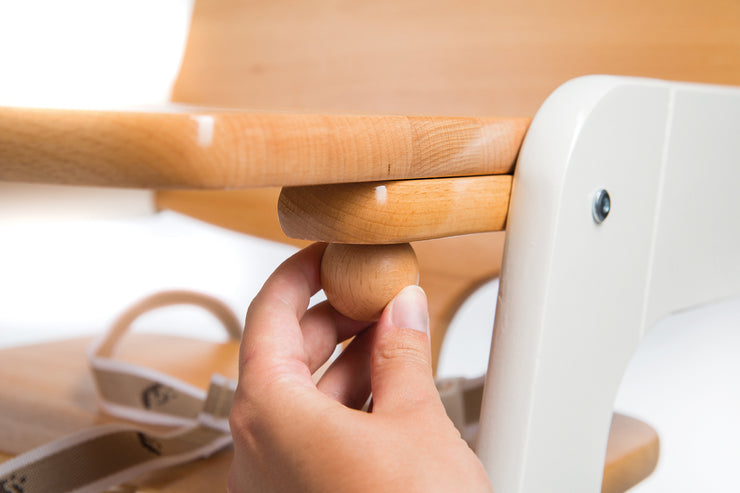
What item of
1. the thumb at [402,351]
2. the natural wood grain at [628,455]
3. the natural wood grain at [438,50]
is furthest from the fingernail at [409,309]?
the natural wood grain at [438,50]

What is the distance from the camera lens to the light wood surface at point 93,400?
43 centimetres

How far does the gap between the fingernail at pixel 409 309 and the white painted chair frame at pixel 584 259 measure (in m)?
0.03

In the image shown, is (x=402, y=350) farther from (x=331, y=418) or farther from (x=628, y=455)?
(x=628, y=455)

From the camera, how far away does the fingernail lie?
0.93ft

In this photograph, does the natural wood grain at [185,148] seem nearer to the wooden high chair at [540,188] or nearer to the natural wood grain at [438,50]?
the wooden high chair at [540,188]

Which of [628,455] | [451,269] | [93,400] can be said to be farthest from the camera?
[451,269]

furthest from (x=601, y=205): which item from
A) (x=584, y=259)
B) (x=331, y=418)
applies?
(x=331, y=418)

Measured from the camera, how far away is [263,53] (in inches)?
33.2

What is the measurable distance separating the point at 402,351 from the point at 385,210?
68 mm

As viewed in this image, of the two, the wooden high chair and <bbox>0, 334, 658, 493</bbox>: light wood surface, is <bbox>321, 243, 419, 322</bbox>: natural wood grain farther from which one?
<bbox>0, 334, 658, 493</bbox>: light wood surface

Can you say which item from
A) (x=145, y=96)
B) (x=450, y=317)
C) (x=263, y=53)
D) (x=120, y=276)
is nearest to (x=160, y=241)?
(x=120, y=276)

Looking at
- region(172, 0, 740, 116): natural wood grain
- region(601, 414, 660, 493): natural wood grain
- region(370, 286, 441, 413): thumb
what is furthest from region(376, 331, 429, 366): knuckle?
region(172, 0, 740, 116): natural wood grain

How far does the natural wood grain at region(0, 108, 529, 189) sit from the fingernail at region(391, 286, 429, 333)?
0.25 ft

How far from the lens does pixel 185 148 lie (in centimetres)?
18
